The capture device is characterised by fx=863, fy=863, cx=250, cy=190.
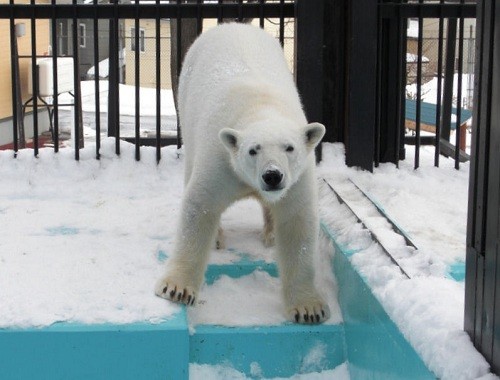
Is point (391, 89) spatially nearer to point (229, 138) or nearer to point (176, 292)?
point (229, 138)

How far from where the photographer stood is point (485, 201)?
2.13 metres

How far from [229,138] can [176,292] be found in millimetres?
625

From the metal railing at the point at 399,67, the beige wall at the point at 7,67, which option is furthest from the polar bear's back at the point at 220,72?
the beige wall at the point at 7,67

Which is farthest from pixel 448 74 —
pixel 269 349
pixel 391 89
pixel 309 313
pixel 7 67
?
pixel 7 67

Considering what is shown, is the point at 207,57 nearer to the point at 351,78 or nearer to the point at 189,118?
the point at 189,118

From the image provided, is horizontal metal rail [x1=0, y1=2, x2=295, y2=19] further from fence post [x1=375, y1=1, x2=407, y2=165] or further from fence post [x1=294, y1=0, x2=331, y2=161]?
fence post [x1=375, y1=1, x2=407, y2=165]

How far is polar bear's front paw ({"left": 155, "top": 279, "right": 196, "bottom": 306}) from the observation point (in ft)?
10.9

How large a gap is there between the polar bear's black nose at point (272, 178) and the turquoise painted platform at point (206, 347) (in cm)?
47

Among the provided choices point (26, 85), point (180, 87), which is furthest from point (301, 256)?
point (26, 85)

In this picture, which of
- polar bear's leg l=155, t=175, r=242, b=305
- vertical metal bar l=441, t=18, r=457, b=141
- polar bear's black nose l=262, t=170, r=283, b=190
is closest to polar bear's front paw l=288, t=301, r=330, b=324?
polar bear's leg l=155, t=175, r=242, b=305

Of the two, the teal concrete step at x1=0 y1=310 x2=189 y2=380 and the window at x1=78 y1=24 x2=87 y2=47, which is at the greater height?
the window at x1=78 y1=24 x2=87 y2=47

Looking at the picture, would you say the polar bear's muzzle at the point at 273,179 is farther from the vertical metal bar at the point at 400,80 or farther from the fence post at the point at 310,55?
the vertical metal bar at the point at 400,80

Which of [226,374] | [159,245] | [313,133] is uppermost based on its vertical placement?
[313,133]

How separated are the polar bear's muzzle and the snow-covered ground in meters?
0.46
